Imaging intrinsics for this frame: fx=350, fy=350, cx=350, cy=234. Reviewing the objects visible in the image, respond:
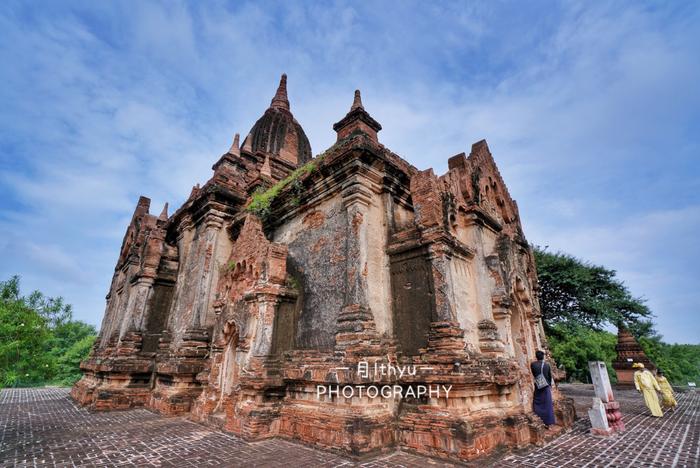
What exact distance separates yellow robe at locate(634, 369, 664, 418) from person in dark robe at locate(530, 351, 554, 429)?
5.15 meters

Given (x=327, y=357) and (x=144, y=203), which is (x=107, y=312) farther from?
(x=327, y=357)

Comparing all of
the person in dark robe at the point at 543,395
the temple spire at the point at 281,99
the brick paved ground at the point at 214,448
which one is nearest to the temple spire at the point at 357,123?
the person in dark robe at the point at 543,395

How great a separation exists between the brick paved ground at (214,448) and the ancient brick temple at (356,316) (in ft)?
1.30

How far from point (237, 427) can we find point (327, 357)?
2.45 m

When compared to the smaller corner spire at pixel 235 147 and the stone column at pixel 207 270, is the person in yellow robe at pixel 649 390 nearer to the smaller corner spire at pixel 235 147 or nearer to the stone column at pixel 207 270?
the stone column at pixel 207 270

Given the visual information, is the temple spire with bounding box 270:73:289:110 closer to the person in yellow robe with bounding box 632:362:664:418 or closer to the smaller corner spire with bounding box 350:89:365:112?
the smaller corner spire with bounding box 350:89:365:112

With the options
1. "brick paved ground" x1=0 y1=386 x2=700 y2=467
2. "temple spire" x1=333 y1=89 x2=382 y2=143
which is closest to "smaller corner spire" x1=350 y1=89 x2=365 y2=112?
"temple spire" x1=333 y1=89 x2=382 y2=143

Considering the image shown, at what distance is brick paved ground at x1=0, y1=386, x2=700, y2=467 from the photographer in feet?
17.6

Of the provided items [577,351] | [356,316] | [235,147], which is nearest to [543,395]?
[356,316]

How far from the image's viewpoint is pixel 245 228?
31.2ft

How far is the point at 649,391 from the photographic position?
9.91m

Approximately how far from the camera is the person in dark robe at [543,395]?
695 centimetres

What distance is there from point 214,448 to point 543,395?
20.9 feet

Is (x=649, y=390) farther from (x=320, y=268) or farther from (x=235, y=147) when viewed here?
(x=235, y=147)
